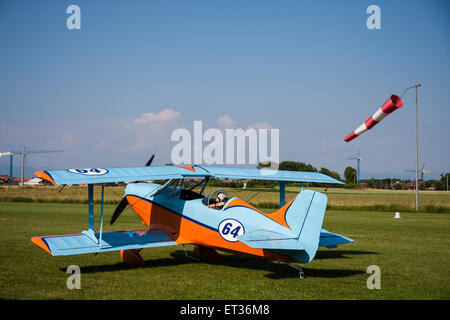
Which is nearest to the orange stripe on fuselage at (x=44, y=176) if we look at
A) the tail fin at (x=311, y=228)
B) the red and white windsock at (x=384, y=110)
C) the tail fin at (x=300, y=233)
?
the tail fin at (x=300, y=233)

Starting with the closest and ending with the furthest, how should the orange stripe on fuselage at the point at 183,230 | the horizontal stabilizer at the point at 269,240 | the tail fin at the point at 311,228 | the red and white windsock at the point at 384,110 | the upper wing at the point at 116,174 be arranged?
1. the red and white windsock at the point at 384,110
2. the horizontal stabilizer at the point at 269,240
3. the tail fin at the point at 311,228
4. the upper wing at the point at 116,174
5. the orange stripe on fuselage at the point at 183,230

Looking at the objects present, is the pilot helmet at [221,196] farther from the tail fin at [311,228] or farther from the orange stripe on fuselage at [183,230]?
the tail fin at [311,228]

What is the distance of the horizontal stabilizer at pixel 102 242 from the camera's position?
753 cm

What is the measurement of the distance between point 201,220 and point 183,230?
2.03 ft

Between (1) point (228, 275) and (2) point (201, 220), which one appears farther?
(2) point (201, 220)

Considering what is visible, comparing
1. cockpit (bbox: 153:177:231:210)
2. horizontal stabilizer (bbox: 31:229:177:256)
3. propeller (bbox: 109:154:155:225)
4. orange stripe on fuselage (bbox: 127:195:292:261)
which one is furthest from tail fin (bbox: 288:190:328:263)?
propeller (bbox: 109:154:155:225)

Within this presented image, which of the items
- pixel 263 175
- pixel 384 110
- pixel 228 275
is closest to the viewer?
pixel 384 110

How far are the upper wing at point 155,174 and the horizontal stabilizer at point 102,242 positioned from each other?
1.27m

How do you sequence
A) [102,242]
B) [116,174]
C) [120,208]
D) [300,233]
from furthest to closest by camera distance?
[120,208], [102,242], [116,174], [300,233]

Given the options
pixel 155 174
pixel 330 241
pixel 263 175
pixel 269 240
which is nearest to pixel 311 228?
pixel 269 240

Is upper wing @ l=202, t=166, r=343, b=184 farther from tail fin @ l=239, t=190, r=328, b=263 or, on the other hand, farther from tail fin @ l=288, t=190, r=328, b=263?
tail fin @ l=288, t=190, r=328, b=263

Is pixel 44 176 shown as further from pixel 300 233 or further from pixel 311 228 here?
pixel 311 228

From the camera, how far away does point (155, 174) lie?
319 inches

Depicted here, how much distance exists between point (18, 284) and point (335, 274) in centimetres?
582
